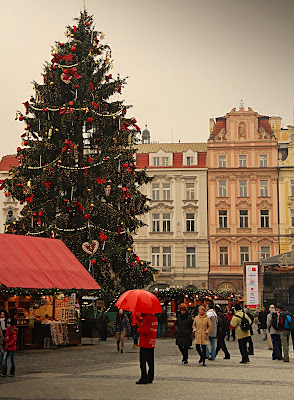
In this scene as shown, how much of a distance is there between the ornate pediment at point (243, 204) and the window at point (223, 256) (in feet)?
12.9

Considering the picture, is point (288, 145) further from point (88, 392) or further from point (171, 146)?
point (88, 392)

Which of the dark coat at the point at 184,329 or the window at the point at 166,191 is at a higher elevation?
the window at the point at 166,191

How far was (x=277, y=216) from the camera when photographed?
203ft

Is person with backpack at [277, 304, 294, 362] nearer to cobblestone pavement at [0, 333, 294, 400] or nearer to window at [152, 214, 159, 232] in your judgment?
cobblestone pavement at [0, 333, 294, 400]

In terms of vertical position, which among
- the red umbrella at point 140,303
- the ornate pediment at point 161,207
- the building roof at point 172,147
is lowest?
the red umbrella at point 140,303

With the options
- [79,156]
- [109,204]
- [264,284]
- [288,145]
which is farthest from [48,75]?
[288,145]

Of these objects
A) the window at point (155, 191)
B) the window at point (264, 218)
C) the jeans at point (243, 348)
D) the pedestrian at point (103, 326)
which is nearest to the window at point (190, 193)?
the window at point (155, 191)

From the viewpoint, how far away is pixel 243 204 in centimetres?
6253

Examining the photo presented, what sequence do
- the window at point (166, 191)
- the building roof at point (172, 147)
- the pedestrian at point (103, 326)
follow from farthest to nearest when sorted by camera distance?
1. the building roof at point (172, 147)
2. the window at point (166, 191)
3. the pedestrian at point (103, 326)

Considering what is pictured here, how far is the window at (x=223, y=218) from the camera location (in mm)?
62406

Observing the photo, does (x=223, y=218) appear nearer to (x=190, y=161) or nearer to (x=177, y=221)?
(x=177, y=221)

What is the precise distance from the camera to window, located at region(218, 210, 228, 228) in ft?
205

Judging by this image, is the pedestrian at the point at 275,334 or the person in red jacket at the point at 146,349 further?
the pedestrian at the point at 275,334

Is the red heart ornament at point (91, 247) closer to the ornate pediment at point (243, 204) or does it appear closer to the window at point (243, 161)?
the ornate pediment at point (243, 204)
